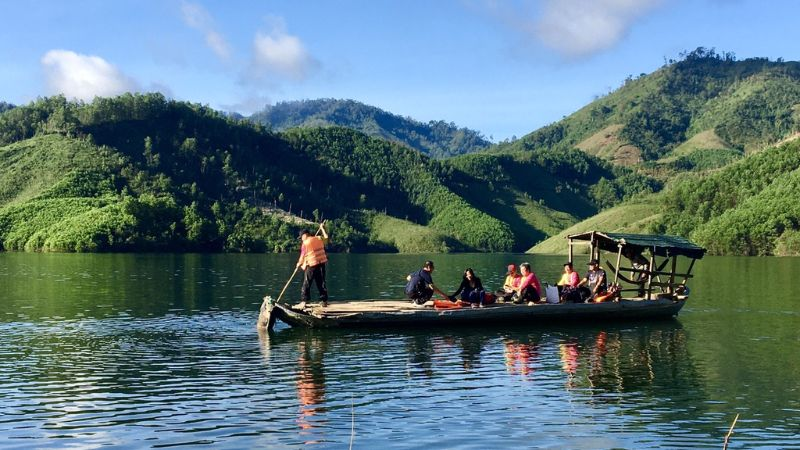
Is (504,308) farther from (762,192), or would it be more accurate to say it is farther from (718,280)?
(762,192)

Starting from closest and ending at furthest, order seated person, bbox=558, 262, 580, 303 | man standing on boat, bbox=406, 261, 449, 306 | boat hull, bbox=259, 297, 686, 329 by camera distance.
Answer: boat hull, bbox=259, 297, 686, 329, man standing on boat, bbox=406, 261, 449, 306, seated person, bbox=558, 262, 580, 303

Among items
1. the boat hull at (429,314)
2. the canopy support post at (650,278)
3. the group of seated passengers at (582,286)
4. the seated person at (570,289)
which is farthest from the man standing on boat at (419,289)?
the canopy support post at (650,278)

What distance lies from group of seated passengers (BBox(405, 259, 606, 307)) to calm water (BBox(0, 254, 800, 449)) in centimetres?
179

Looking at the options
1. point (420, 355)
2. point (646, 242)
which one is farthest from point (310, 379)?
point (646, 242)

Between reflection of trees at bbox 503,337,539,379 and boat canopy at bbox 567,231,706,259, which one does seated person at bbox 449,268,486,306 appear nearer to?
reflection of trees at bbox 503,337,539,379

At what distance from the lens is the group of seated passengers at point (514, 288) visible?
40.8m

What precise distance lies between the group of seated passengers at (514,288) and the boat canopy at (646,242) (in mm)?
1918

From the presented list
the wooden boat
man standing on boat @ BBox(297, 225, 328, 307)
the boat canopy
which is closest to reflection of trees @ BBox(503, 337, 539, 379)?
the wooden boat

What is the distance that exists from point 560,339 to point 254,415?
1887 centimetres

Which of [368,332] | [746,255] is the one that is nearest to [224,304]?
[368,332]

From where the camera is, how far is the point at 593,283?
145 ft

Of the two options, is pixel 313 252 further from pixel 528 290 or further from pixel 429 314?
pixel 528 290

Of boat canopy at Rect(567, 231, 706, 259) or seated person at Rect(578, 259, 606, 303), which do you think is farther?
boat canopy at Rect(567, 231, 706, 259)

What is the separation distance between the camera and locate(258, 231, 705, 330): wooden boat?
124 ft
